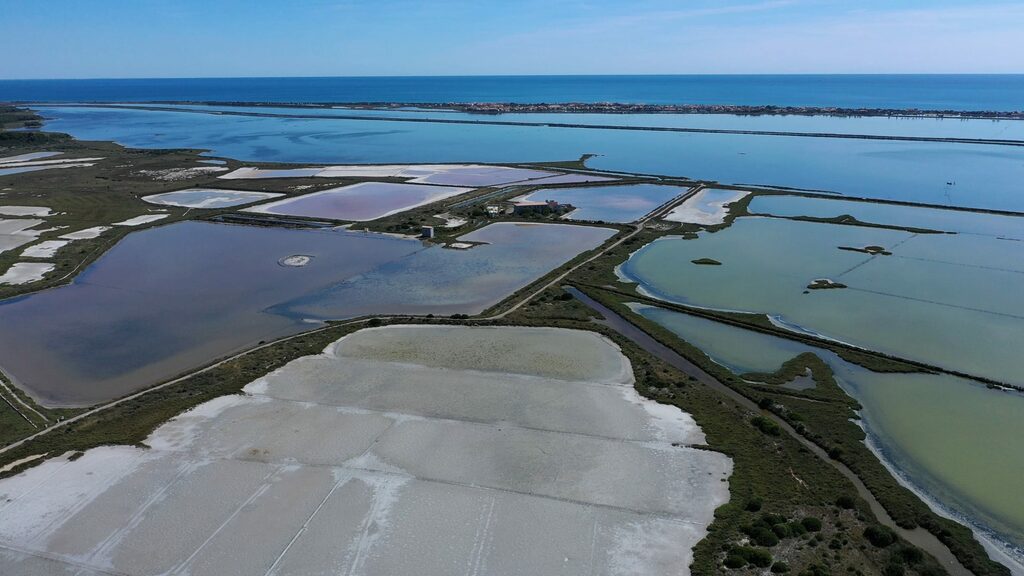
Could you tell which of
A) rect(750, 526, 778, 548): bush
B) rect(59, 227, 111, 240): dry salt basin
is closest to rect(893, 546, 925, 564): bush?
rect(750, 526, 778, 548): bush

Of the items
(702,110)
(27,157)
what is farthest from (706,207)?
(702,110)

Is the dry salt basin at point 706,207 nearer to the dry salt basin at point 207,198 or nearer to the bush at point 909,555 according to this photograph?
the bush at point 909,555

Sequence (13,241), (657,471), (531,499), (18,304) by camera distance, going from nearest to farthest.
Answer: (531,499) < (657,471) < (18,304) < (13,241)

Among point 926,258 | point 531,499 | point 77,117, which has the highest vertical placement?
point 77,117

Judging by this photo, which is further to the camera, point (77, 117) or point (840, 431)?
point (77, 117)

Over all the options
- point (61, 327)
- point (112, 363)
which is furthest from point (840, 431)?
point (61, 327)

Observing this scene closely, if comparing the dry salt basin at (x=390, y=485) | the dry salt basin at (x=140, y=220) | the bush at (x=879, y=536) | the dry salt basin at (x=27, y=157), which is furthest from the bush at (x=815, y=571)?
the dry salt basin at (x=27, y=157)

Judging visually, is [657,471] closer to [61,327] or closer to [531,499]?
[531,499]
